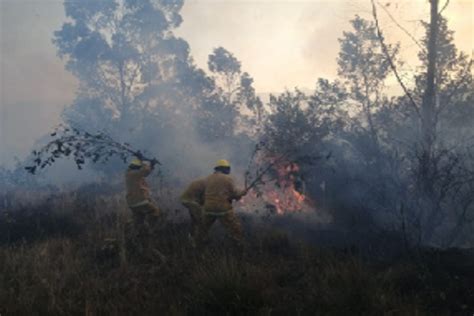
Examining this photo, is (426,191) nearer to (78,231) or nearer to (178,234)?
(178,234)

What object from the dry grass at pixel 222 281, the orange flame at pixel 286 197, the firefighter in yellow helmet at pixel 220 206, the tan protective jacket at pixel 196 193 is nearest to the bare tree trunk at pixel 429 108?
the dry grass at pixel 222 281

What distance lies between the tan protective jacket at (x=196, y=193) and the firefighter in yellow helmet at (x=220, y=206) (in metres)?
0.35

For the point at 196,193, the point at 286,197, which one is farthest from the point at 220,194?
the point at 286,197

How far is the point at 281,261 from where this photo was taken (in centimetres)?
745

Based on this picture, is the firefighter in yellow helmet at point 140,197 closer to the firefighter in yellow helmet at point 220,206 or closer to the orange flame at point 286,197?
the firefighter in yellow helmet at point 220,206

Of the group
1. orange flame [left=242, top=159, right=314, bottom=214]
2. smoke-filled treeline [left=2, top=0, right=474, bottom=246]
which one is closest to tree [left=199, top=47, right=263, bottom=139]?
smoke-filled treeline [left=2, top=0, right=474, bottom=246]

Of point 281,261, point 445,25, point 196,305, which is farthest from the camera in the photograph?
point 445,25

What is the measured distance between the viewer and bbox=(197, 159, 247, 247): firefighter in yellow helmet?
8930mm

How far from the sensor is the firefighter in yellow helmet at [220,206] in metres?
8.93

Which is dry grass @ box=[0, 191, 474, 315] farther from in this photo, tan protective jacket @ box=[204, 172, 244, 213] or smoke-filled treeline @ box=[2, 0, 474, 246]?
smoke-filled treeline @ box=[2, 0, 474, 246]

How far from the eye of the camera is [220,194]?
8.97 meters

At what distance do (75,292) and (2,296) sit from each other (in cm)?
84

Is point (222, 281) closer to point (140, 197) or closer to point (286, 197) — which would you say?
point (140, 197)

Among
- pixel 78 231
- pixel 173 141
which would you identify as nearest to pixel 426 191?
pixel 78 231
